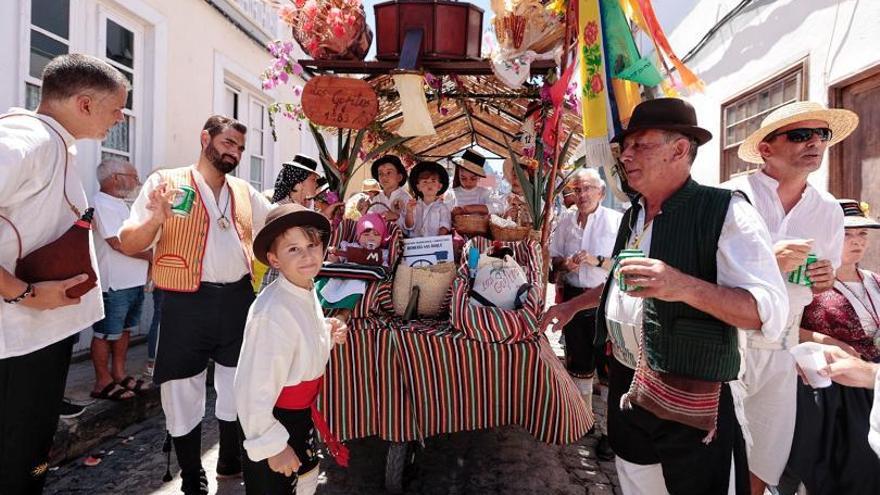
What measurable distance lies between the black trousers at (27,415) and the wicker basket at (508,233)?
276 cm

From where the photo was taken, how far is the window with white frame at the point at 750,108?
18.1 feet

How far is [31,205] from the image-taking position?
200 cm

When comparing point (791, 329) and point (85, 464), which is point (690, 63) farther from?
point (85, 464)

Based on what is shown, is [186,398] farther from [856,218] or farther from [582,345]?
[856,218]

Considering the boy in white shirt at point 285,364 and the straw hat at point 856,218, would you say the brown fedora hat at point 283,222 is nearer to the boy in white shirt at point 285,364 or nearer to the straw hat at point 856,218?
the boy in white shirt at point 285,364

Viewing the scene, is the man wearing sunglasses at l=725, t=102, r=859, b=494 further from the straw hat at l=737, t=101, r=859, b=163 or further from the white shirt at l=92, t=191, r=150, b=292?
the white shirt at l=92, t=191, r=150, b=292

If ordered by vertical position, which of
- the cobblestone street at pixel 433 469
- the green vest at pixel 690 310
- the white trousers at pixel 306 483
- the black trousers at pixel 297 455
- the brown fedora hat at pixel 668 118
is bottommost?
the cobblestone street at pixel 433 469

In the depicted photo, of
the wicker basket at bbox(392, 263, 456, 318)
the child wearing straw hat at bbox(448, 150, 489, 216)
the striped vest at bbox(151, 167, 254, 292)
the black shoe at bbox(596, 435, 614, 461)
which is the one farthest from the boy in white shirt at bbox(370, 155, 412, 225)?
the black shoe at bbox(596, 435, 614, 461)

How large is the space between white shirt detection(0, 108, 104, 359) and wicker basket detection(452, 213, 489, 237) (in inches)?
98.1

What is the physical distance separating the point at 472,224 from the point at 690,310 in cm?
226

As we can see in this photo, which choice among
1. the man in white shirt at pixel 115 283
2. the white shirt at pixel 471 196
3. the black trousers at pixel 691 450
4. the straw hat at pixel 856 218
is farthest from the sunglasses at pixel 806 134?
the man in white shirt at pixel 115 283

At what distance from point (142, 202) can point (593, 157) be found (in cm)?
258

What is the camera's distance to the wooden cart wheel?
3.01 m

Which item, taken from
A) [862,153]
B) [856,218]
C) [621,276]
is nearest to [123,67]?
[621,276]
